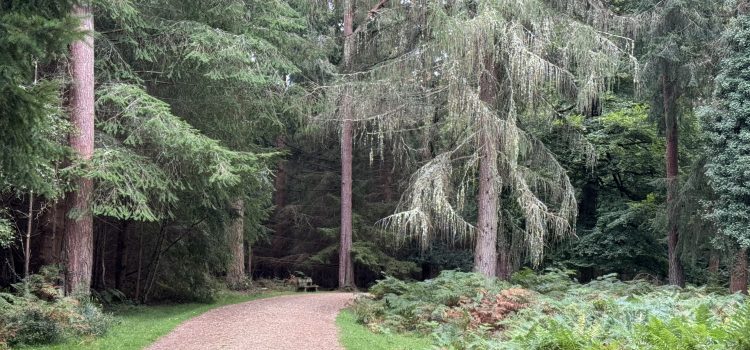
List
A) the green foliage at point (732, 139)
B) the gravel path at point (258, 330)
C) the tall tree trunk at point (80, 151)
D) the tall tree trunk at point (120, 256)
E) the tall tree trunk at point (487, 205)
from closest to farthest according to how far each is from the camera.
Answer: the gravel path at point (258, 330), the tall tree trunk at point (80, 151), the tall tree trunk at point (487, 205), the green foliage at point (732, 139), the tall tree trunk at point (120, 256)

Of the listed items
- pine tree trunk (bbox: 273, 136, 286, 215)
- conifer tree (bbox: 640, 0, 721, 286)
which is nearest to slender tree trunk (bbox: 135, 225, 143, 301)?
pine tree trunk (bbox: 273, 136, 286, 215)

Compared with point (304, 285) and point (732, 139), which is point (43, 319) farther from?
point (732, 139)

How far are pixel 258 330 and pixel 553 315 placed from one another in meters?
4.89

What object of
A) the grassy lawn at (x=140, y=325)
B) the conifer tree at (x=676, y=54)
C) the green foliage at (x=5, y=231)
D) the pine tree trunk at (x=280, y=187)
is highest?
the conifer tree at (x=676, y=54)

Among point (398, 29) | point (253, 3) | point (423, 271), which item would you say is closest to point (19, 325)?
point (253, 3)

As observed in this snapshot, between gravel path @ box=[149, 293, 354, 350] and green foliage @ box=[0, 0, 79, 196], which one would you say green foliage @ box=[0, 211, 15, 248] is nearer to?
gravel path @ box=[149, 293, 354, 350]

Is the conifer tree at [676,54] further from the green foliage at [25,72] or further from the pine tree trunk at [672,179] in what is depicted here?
the green foliage at [25,72]

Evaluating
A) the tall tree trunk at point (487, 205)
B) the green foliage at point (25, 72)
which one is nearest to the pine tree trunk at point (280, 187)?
the tall tree trunk at point (487, 205)

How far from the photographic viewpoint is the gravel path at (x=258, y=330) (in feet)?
30.4

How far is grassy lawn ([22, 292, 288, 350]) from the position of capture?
912cm

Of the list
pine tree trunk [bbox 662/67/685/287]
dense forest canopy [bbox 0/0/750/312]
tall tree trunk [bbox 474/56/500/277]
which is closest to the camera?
dense forest canopy [bbox 0/0/750/312]

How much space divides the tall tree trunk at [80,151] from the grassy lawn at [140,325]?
1.19 metres

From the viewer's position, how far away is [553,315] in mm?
9992

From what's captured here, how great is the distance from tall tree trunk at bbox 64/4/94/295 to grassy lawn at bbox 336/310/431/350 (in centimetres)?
512
